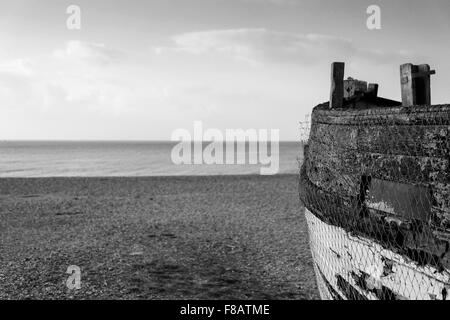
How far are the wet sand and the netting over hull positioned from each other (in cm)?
350

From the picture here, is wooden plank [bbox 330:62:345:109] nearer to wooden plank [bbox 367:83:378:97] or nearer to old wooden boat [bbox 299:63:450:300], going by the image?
old wooden boat [bbox 299:63:450:300]

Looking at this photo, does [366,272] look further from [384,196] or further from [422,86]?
[422,86]

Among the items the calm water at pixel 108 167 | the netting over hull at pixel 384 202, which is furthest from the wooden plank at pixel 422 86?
the calm water at pixel 108 167

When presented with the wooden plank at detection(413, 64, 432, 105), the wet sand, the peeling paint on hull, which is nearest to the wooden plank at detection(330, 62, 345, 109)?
the wooden plank at detection(413, 64, 432, 105)

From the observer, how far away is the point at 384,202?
4598 mm

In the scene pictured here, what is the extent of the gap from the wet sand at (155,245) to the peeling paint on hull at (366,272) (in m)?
2.75

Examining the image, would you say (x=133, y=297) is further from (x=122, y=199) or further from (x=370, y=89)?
(x=122, y=199)

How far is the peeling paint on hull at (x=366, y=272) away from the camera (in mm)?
3908

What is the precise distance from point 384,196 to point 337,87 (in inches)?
91.9

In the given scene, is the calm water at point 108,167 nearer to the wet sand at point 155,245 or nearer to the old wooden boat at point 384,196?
the wet sand at point 155,245

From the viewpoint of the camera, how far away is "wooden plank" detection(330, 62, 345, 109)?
21.0ft

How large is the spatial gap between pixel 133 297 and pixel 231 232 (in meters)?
6.51

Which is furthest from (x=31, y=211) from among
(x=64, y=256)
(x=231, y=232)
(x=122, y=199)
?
(x=231, y=232)

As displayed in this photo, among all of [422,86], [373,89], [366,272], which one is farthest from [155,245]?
[422,86]
